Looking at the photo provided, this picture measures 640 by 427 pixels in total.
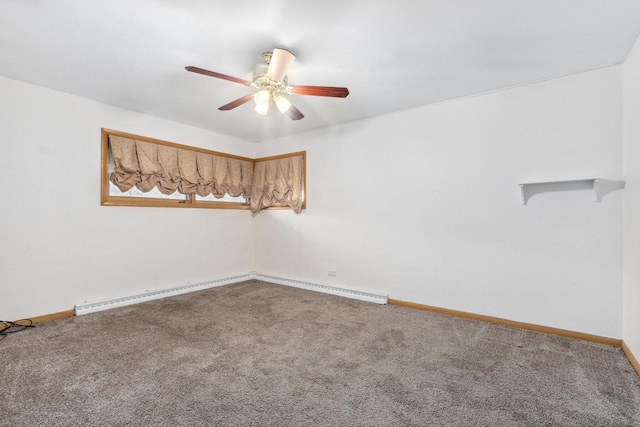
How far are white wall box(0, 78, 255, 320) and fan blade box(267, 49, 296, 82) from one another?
2.49 meters

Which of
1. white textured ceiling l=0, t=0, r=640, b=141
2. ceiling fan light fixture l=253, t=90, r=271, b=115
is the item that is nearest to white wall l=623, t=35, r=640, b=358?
white textured ceiling l=0, t=0, r=640, b=141

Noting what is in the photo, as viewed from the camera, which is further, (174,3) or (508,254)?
(508,254)

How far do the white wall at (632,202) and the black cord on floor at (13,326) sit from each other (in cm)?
516

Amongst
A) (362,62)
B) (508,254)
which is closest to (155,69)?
(362,62)

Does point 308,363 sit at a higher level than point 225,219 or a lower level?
lower

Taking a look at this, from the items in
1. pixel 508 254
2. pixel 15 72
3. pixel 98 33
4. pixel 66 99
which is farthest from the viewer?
pixel 66 99

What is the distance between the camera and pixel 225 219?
4.87m

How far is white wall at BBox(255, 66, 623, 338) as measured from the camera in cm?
260

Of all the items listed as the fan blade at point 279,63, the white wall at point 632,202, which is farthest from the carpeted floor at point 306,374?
the fan blade at point 279,63

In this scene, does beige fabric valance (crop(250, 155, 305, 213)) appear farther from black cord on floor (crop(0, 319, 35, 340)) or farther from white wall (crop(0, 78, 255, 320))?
black cord on floor (crop(0, 319, 35, 340))

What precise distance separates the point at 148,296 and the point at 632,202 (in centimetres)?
501

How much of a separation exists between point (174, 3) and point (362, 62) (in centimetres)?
145

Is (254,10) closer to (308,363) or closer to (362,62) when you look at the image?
(362,62)

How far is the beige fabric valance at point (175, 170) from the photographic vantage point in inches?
144
